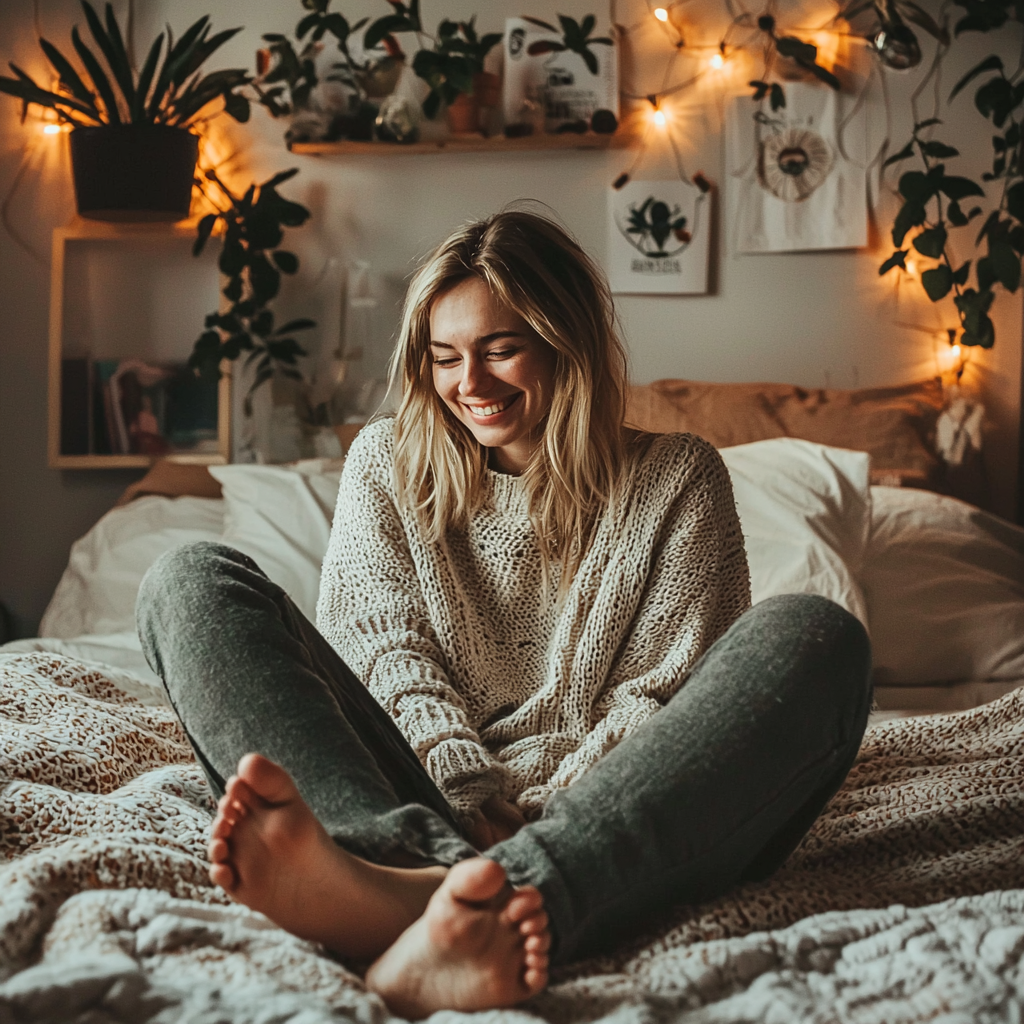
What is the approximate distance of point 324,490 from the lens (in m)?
2.15

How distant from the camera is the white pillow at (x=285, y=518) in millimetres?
1972

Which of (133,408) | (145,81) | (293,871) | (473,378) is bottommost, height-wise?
(293,871)

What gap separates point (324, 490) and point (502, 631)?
0.88m

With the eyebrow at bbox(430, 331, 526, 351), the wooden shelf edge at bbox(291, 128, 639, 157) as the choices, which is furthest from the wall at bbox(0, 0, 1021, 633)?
the eyebrow at bbox(430, 331, 526, 351)

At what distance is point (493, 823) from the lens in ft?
3.41

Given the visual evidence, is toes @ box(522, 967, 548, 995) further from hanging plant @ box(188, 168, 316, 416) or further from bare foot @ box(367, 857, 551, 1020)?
hanging plant @ box(188, 168, 316, 416)

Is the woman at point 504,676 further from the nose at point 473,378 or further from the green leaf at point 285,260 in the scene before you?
the green leaf at point 285,260

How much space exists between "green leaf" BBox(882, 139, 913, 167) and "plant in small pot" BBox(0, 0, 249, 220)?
137 cm

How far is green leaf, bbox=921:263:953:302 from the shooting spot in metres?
2.38

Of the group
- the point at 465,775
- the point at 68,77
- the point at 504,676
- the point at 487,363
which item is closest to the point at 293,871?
the point at 465,775

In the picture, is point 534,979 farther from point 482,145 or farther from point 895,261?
point 482,145

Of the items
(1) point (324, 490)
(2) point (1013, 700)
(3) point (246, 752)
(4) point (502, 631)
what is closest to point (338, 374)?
(1) point (324, 490)

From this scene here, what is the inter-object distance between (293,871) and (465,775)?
308mm

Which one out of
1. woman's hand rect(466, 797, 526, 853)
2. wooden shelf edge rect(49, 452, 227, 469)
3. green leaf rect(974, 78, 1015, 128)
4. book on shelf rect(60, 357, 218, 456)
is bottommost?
woman's hand rect(466, 797, 526, 853)
